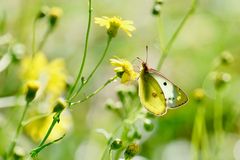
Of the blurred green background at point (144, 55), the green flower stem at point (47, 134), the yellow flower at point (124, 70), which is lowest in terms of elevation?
the blurred green background at point (144, 55)

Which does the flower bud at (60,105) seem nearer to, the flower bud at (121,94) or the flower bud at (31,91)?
the flower bud at (31,91)

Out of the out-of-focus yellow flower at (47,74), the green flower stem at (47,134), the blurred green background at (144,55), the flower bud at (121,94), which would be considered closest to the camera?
the green flower stem at (47,134)

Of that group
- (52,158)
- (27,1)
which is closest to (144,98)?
(52,158)

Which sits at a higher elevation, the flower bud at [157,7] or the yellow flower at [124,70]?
the flower bud at [157,7]

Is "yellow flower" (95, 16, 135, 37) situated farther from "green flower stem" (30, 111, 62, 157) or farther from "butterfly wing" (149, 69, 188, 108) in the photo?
"green flower stem" (30, 111, 62, 157)

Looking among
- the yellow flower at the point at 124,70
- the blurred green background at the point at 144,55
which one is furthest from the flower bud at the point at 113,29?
the blurred green background at the point at 144,55

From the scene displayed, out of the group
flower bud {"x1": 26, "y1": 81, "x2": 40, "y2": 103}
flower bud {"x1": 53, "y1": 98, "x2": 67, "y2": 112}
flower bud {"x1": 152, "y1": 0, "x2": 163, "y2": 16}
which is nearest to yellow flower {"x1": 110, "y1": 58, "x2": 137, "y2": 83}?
flower bud {"x1": 53, "y1": 98, "x2": 67, "y2": 112}

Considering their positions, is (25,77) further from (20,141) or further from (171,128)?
(171,128)
